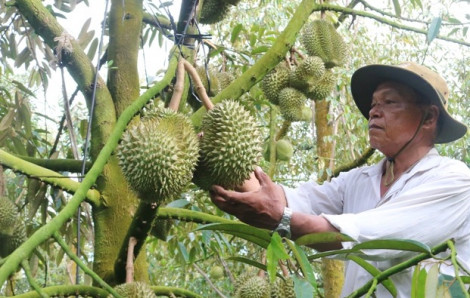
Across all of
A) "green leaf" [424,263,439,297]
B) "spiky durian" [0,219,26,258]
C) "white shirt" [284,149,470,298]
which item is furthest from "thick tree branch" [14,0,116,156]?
"green leaf" [424,263,439,297]

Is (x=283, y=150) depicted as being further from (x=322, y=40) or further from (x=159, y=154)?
(x=159, y=154)

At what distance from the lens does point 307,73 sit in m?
1.97

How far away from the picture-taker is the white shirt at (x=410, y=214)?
135 centimetres

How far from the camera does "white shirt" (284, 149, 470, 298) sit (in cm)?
135

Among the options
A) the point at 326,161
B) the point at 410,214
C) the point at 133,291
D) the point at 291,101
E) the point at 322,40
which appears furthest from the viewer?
the point at 326,161

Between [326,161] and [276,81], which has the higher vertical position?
[276,81]

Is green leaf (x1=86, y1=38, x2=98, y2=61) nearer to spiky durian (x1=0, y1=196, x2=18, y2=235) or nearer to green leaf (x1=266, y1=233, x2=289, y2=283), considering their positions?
spiky durian (x1=0, y1=196, x2=18, y2=235)

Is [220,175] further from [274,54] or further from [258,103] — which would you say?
[258,103]

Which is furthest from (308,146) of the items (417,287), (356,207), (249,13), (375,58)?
(417,287)

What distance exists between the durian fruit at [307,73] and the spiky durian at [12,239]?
0.95 m

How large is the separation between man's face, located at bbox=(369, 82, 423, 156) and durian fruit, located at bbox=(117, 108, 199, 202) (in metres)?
0.82

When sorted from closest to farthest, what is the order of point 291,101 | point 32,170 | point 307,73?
point 32,170 → point 307,73 → point 291,101

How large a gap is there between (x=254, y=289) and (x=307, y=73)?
0.77 metres

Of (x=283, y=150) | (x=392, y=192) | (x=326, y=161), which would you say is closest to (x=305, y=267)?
(x=392, y=192)
